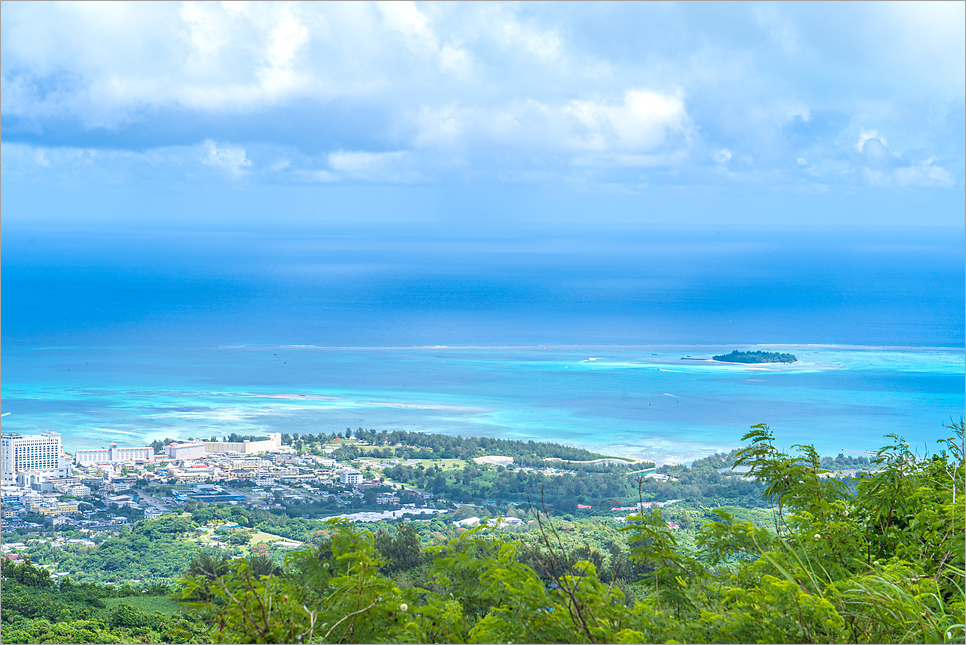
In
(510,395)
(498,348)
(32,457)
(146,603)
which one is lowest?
(146,603)

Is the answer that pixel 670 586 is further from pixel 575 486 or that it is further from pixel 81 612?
pixel 575 486

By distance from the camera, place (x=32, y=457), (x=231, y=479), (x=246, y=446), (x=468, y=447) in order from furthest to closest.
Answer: (x=468, y=447), (x=246, y=446), (x=32, y=457), (x=231, y=479)

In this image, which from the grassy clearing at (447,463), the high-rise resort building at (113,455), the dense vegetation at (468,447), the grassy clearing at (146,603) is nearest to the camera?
the grassy clearing at (146,603)

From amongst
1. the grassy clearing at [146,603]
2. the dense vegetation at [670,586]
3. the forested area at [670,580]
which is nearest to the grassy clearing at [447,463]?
the grassy clearing at [146,603]

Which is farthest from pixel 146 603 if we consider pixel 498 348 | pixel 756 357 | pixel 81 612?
pixel 498 348

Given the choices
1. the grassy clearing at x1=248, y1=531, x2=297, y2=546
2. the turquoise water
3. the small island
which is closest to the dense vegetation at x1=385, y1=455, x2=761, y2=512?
the turquoise water

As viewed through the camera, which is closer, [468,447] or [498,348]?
[468,447]

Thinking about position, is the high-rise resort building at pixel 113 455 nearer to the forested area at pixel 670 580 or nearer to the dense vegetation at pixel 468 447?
the dense vegetation at pixel 468 447

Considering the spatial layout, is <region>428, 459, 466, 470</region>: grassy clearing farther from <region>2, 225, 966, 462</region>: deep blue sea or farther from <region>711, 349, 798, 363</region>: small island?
<region>711, 349, 798, 363</region>: small island
